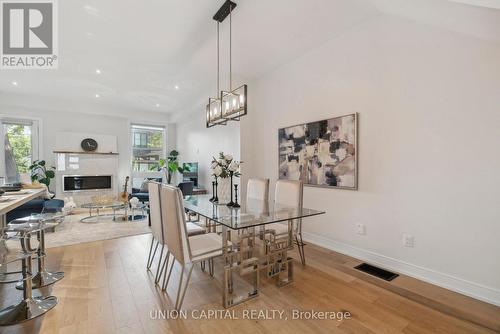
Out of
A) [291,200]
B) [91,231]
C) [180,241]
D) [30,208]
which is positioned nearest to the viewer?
[180,241]

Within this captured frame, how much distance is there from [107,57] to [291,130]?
332cm

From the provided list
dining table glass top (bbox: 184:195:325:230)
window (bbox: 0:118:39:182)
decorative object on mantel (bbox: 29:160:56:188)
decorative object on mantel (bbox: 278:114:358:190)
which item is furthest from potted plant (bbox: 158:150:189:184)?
dining table glass top (bbox: 184:195:325:230)

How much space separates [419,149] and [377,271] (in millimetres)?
1430

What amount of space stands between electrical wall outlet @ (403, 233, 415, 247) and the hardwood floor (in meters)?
0.64

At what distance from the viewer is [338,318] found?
1882 mm

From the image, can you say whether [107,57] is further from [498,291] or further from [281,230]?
[498,291]

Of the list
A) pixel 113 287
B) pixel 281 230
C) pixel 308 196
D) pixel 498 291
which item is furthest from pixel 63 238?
pixel 498 291

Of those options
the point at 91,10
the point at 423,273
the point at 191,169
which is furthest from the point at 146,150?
the point at 423,273

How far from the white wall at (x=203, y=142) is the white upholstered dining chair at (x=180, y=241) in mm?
2770

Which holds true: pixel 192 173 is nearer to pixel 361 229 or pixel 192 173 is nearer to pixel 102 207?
pixel 102 207

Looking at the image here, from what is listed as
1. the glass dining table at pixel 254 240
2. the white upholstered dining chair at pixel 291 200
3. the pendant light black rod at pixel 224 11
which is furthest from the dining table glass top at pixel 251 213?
the pendant light black rod at pixel 224 11

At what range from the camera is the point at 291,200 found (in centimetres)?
290

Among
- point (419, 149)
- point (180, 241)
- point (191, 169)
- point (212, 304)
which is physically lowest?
point (212, 304)

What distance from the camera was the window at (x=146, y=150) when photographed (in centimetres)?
794
